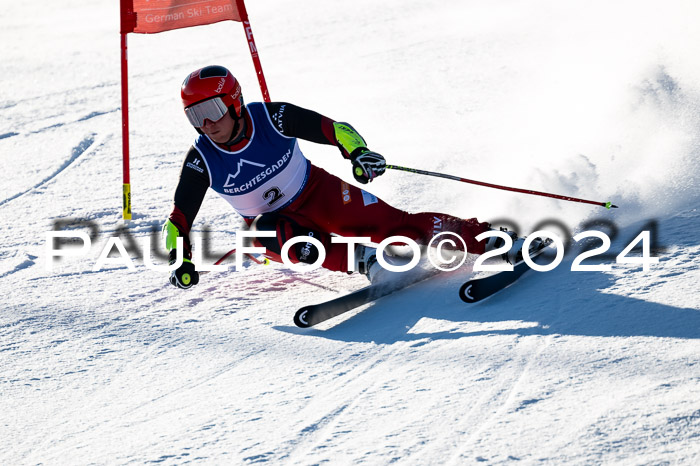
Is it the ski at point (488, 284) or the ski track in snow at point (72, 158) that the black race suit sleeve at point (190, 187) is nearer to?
the ski at point (488, 284)

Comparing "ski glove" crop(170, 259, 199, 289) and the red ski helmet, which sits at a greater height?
the red ski helmet

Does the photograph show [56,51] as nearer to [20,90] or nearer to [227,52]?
[20,90]

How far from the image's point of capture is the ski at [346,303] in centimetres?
400

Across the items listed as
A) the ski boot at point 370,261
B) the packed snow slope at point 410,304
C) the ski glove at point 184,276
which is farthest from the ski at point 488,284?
the ski glove at point 184,276

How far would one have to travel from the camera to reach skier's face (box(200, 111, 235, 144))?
4.13m

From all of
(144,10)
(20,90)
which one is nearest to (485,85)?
(144,10)

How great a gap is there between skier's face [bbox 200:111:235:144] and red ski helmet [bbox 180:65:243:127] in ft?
0.18

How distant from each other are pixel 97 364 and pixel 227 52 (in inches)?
338

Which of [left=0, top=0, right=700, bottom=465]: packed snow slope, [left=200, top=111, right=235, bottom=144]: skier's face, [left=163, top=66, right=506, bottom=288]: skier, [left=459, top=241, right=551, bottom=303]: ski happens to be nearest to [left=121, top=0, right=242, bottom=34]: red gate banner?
[left=0, top=0, right=700, bottom=465]: packed snow slope

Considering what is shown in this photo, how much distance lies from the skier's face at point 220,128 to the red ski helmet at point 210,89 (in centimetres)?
5

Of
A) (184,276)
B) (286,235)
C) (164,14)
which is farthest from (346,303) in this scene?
(164,14)

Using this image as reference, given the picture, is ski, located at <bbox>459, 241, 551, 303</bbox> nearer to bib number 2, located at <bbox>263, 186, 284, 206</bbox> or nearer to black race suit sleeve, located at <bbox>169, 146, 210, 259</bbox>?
bib number 2, located at <bbox>263, 186, 284, 206</bbox>

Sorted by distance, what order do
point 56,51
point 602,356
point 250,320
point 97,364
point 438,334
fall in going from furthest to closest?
point 56,51, point 250,320, point 97,364, point 438,334, point 602,356

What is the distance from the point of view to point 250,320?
4242 millimetres
